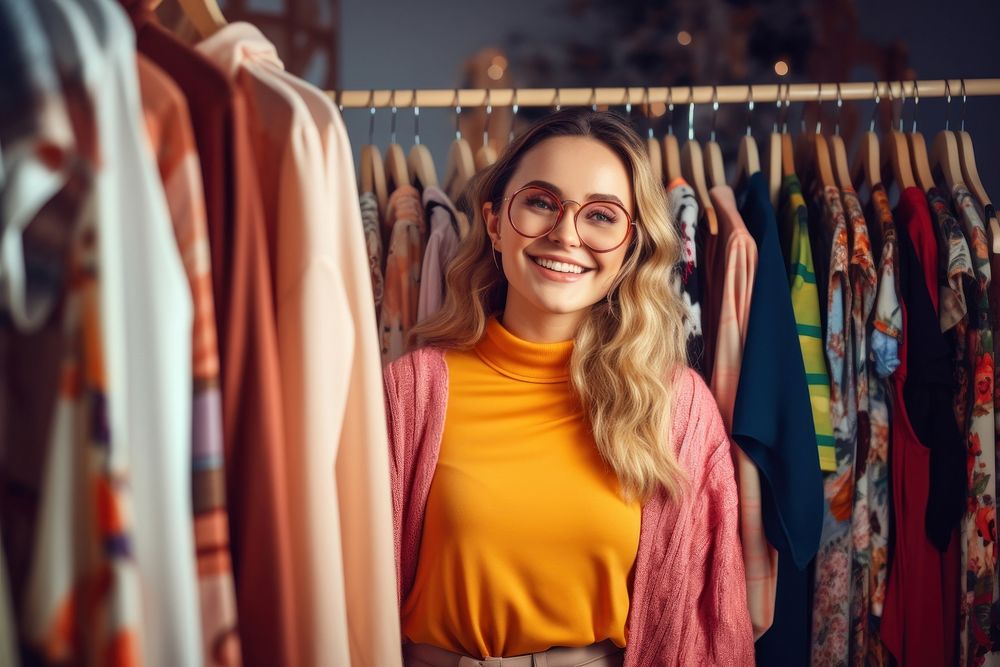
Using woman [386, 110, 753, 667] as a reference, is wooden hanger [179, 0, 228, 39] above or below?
above

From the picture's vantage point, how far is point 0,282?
607 millimetres

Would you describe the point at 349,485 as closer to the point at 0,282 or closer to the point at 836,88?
the point at 0,282

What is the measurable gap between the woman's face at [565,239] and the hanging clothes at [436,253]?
197 mm

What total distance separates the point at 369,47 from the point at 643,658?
2210 millimetres

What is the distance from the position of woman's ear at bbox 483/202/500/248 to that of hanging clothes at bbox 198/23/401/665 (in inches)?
24.8

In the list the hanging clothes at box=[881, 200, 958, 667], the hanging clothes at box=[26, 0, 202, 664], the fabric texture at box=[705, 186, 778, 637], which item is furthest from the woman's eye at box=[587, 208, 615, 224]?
the hanging clothes at box=[26, 0, 202, 664]

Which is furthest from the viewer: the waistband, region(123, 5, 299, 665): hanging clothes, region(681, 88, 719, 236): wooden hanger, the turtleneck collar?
region(681, 88, 719, 236): wooden hanger

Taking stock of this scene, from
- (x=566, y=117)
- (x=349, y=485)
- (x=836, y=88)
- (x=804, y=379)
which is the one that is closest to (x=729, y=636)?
(x=804, y=379)

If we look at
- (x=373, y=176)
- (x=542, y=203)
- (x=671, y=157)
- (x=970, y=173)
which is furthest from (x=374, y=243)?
(x=970, y=173)

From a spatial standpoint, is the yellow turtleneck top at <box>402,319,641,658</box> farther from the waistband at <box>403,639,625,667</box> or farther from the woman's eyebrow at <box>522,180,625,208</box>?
the woman's eyebrow at <box>522,180,625,208</box>

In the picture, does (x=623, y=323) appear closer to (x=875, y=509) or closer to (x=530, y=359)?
(x=530, y=359)

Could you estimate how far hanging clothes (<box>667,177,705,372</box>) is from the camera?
60.9 inches

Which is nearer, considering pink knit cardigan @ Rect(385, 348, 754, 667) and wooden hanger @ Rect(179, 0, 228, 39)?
wooden hanger @ Rect(179, 0, 228, 39)

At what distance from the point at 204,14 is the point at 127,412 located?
0.57 m
